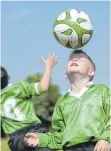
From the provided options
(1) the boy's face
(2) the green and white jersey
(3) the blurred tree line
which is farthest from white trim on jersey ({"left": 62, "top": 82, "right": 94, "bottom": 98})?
(3) the blurred tree line

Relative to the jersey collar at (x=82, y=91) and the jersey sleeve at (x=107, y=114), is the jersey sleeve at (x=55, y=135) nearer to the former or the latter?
the jersey collar at (x=82, y=91)

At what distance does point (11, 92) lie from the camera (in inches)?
327

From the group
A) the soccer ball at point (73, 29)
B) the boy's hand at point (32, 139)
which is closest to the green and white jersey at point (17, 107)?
the soccer ball at point (73, 29)

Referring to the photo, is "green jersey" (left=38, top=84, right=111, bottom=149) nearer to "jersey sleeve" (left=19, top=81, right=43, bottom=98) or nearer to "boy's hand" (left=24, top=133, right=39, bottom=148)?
"boy's hand" (left=24, top=133, right=39, bottom=148)

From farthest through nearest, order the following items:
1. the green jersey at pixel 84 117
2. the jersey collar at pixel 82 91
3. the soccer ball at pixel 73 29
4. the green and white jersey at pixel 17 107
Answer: the green and white jersey at pixel 17 107, the soccer ball at pixel 73 29, the jersey collar at pixel 82 91, the green jersey at pixel 84 117

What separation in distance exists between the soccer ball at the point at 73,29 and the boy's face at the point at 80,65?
0.37m

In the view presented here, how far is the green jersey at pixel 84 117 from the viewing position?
630cm

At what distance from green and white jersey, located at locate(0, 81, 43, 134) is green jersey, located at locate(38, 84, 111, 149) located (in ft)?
5.63

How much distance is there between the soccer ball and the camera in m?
6.96

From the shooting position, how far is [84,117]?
20.8 feet

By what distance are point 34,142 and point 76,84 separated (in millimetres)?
735

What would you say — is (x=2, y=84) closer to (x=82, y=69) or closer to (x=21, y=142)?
(x=21, y=142)

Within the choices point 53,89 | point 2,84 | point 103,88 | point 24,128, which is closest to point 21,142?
point 24,128

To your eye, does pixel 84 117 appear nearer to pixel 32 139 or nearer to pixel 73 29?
pixel 32 139
